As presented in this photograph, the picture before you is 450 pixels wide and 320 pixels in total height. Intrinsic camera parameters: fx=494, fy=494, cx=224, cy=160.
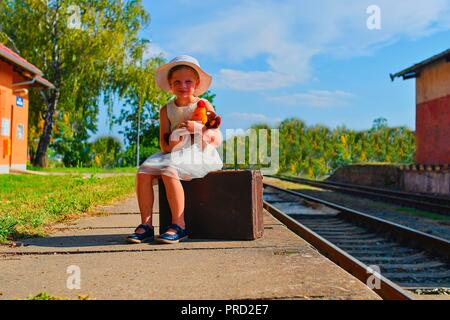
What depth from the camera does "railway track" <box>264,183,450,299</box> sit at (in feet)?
11.7

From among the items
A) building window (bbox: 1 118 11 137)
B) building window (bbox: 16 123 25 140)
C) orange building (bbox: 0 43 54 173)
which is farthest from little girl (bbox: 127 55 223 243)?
building window (bbox: 16 123 25 140)

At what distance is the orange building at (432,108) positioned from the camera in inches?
696

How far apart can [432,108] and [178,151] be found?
17.2 metres

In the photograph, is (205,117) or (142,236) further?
(205,117)

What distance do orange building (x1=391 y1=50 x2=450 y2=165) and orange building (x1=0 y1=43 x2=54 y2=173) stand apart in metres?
14.3

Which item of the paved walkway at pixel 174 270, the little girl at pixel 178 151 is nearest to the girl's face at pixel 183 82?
the little girl at pixel 178 151

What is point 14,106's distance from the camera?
60.6 feet

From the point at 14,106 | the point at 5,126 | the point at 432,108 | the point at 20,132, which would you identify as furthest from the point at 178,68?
the point at 432,108

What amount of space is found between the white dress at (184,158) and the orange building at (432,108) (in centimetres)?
1469

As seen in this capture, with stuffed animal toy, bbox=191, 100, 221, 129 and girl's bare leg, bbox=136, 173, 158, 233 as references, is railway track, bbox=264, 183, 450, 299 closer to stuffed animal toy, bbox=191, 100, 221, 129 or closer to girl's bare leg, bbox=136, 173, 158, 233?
stuffed animal toy, bbox=191, 100, 221, 129

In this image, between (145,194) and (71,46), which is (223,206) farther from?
(71,46)

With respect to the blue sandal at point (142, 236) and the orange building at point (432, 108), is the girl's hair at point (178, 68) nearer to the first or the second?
the blue sandal at point (142, 236)

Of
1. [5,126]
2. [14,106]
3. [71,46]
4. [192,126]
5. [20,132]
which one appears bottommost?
[192,126]
